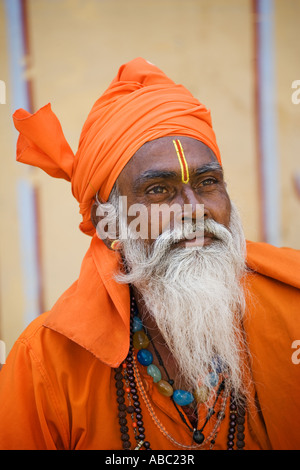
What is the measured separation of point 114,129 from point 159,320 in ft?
3.14

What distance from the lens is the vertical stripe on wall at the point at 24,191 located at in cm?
336

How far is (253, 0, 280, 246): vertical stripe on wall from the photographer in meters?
3.50

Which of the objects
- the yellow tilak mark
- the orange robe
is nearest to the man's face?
the yellow tilak mark

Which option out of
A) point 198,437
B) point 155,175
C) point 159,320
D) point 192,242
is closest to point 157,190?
point 155,175

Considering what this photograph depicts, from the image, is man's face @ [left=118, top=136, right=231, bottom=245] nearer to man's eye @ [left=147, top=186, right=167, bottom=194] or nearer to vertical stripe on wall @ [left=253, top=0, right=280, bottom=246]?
man's eye @ [left=147, top=186, right=167, bottom=194]

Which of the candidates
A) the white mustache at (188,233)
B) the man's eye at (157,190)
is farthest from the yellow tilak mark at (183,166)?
the white mustache at (188,233)

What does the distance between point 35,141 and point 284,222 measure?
200 cm

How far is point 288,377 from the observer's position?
2.29 meters

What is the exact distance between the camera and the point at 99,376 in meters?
2.32

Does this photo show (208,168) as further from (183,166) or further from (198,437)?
(198,437)

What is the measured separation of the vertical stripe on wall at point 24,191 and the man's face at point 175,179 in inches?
48.8

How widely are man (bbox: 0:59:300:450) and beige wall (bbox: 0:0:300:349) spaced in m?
0.97

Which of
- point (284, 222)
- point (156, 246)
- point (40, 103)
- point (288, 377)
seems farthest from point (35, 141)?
point (284, 222)

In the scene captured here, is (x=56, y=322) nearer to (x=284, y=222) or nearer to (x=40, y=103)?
(x=40, y=103)
